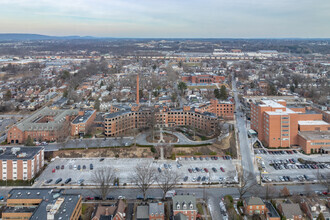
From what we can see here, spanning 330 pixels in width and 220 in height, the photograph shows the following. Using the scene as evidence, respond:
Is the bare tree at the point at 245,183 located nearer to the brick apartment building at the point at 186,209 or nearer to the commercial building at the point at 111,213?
the brick apartment building at the point at 186,209

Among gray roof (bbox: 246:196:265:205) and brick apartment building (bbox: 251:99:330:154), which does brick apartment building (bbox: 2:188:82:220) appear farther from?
brick apartment building (bbox: 251:99:330:154)

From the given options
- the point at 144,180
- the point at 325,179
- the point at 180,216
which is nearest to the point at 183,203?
the point at 180,216

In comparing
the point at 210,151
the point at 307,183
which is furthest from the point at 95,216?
the point at 307,183

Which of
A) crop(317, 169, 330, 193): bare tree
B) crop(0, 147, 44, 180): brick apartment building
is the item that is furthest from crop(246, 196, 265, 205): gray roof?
crop(0, 147, 44, 180): brick apartment building

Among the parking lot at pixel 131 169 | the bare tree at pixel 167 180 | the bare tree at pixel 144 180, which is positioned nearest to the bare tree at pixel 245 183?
the parking lot at pixel 131 169

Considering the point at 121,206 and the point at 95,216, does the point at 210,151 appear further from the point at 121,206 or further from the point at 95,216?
the point at 95,216

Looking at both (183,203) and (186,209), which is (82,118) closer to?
(183,203)
